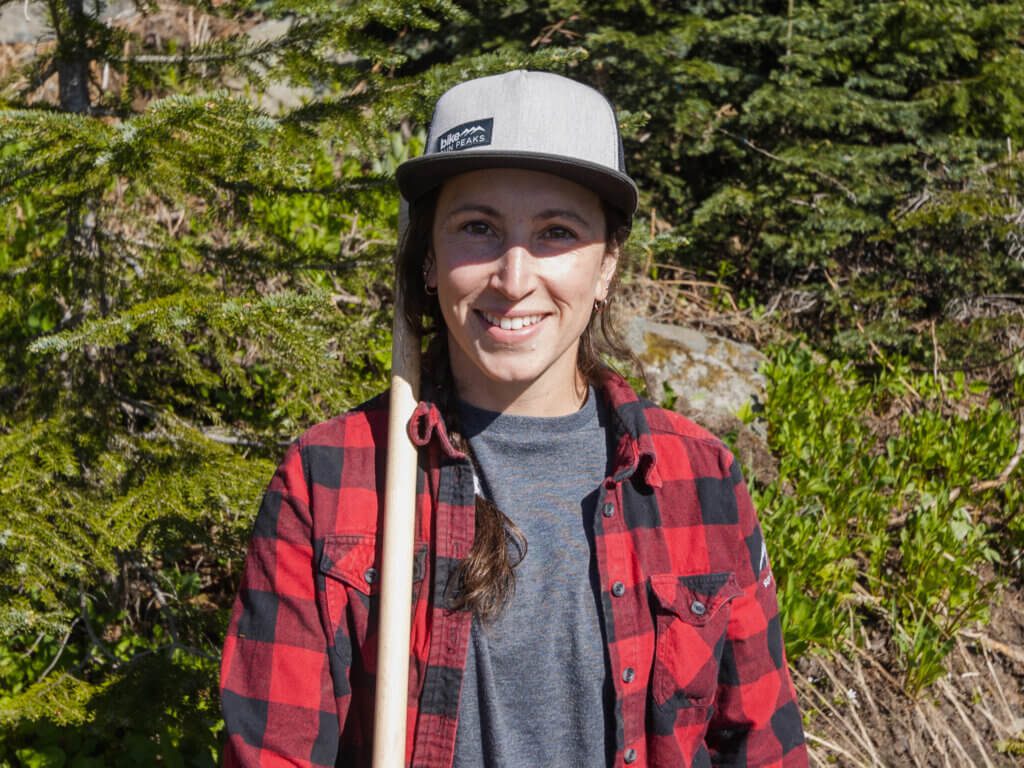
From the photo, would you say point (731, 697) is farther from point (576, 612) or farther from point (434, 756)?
point (434, 756)

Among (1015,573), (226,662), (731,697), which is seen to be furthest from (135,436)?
(1015,573)

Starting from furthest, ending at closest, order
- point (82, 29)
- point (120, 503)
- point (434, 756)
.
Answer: point (82, 29) → point (120, 503) → point (434, 756)

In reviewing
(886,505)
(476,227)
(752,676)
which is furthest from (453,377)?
(886,505)

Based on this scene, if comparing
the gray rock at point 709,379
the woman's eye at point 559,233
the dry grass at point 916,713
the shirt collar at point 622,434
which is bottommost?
the dry grass at point 916,713

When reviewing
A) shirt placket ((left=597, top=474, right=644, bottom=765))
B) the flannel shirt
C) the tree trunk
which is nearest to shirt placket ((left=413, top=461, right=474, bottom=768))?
the flannel shirt

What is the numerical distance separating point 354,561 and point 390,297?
266cm

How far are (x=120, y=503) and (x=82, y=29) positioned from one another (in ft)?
4.38

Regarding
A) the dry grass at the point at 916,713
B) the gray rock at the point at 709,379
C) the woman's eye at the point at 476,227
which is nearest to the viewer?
the woman's eye at the point at 476,227

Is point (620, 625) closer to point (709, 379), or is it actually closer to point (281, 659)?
point (281, 659)

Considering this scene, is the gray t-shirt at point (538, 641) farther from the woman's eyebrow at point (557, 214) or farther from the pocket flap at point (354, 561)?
the woman's eyebrow at point (557, 214)

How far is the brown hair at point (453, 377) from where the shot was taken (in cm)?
165

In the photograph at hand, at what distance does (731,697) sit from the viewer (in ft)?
6.08

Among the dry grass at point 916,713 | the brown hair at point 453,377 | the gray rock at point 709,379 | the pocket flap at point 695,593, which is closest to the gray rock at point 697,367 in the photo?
the gray rock at point 709,379

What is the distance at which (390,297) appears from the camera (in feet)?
13.9
